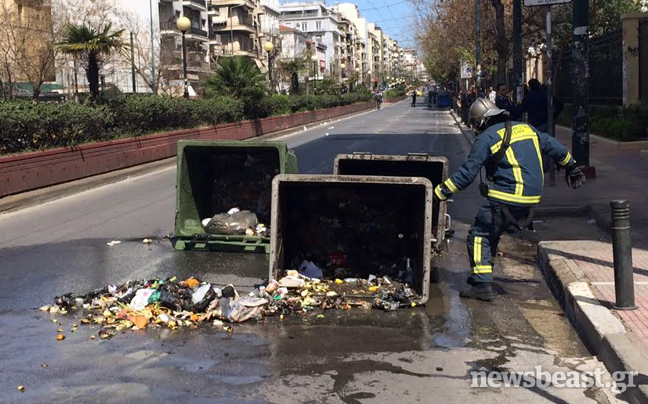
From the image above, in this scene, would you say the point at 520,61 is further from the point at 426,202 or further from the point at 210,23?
the point at 210,23

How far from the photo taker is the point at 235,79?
3275 centimetres

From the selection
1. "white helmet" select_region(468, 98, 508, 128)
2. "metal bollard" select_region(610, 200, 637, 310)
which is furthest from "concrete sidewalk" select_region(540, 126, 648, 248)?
"metal bollard" select_region(610, 200, 637, 310)

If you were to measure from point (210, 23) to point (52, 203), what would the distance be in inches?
3637

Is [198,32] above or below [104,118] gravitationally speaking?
above

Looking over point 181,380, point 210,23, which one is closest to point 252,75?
point 181,380

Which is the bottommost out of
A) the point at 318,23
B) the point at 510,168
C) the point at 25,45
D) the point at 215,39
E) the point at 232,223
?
the point at 232,223

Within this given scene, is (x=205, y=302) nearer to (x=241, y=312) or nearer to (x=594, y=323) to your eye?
(x=241, y=312)

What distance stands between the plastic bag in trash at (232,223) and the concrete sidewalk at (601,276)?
3.51m

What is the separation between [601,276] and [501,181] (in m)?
1.36

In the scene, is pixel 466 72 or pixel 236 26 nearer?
pixel 466 72

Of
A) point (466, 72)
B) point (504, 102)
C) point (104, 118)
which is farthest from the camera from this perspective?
point (466, 72)

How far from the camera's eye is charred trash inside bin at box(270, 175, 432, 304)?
7.69 metres

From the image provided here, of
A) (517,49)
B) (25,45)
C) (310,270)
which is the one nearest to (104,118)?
(517,49)

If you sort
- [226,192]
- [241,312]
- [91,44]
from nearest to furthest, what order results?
[241,312] → [226,192] → [91,44]
